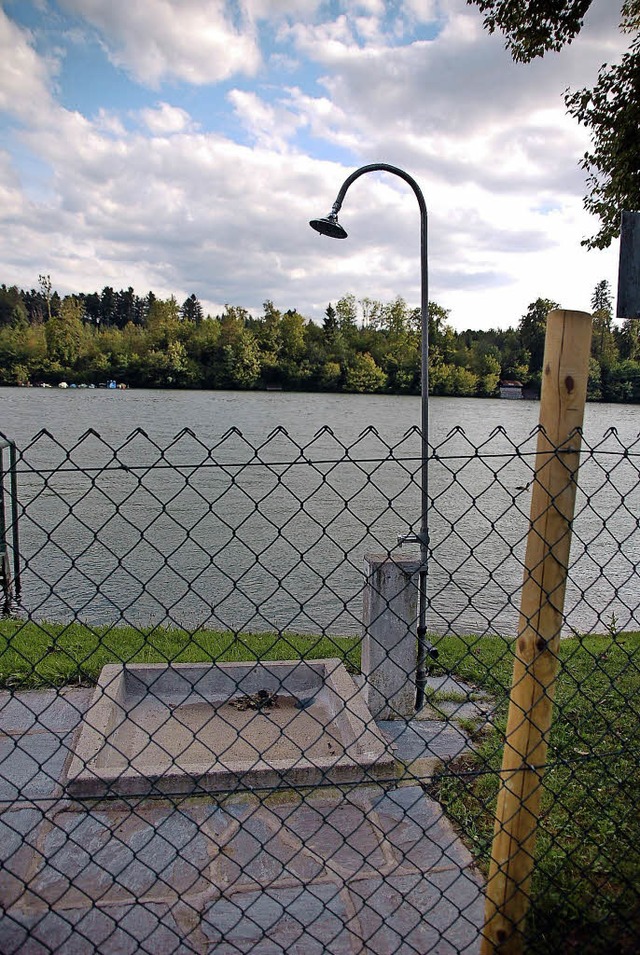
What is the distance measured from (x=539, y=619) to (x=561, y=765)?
5.59 feet

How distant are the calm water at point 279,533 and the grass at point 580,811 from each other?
0.68m

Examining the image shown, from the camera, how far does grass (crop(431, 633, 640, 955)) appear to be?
2107 millimetres

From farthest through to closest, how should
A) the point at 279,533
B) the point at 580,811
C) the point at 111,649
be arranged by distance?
the point at 111,649 < the point at 580,811 < the point at 279,533

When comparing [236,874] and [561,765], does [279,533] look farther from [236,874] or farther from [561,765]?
[561,765]

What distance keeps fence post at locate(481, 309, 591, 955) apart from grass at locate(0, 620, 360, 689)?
7.54 feet

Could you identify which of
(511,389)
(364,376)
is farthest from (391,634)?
(511,389)

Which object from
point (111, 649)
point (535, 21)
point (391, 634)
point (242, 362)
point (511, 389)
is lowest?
point (111, 649)

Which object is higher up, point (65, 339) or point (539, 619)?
point (65, 339)

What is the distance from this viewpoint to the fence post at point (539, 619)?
170 cm

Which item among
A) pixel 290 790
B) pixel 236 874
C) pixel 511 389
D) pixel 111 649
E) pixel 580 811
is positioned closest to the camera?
pixel 236 874

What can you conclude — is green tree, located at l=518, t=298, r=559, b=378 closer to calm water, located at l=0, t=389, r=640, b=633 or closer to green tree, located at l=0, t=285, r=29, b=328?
calm water, located at l=0, t=389, r=640, b=633

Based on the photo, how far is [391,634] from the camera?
3.62 metres

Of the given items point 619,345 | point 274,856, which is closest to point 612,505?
point 274,856

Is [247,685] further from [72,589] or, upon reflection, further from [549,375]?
[72,589]
